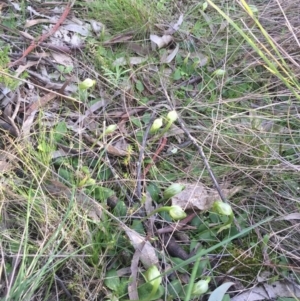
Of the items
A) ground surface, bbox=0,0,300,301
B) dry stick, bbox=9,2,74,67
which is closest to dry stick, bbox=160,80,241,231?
ground surface, bbox=0,0,300,301

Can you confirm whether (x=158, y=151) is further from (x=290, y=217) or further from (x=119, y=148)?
(x=290, y=217)

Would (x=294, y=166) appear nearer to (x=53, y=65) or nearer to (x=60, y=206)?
(x=60, y=206)

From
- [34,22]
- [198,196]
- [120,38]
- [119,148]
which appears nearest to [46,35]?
[34,22]

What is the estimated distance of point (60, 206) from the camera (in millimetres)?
1183

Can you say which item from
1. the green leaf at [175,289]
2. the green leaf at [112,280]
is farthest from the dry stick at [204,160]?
the green leaf at [112,280]

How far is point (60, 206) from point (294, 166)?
673 millimetres

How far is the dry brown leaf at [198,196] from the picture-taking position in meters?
1.27

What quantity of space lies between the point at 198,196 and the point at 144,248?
232 mm

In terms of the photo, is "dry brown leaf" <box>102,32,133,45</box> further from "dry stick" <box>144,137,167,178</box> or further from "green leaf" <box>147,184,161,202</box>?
"green leaf" <box>147,184,161,202</box>

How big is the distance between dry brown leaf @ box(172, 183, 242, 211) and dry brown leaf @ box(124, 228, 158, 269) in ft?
0.54

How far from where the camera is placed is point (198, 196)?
1.29 metres

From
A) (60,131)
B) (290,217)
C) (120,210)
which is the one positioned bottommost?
(290,217)

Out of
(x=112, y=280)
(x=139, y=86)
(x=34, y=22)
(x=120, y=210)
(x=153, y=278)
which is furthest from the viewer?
(x=34, y=22)

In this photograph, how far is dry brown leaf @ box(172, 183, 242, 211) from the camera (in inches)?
49.9
